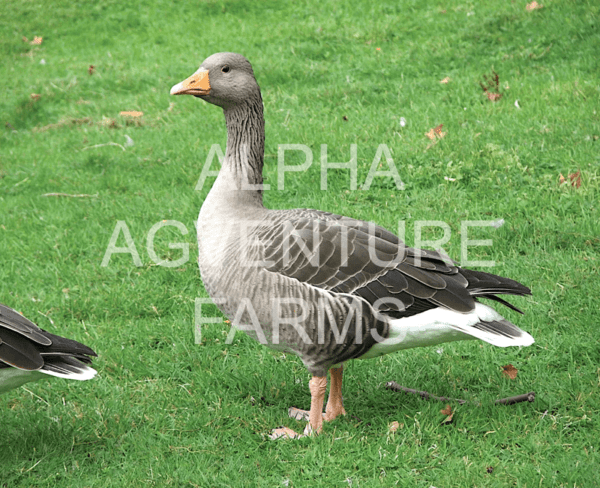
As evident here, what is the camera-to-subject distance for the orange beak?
13.6ft

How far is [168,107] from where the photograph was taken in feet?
29.3

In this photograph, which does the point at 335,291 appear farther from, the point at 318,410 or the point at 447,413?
the point at 447,413

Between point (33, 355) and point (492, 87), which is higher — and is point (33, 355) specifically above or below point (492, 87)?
below

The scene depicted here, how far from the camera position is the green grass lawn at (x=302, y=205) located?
3.68m

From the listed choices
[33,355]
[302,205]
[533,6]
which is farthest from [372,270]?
[533,6]

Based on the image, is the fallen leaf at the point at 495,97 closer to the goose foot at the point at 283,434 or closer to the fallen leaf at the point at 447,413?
the fallen leaf at the point at 447,413

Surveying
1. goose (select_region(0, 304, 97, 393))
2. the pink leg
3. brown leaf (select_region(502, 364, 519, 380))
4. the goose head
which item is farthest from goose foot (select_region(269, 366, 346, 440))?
the goose head

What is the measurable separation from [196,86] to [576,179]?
3663 millimetres

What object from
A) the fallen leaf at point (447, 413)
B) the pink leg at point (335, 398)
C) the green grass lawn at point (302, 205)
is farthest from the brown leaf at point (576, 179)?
the pink leg at point (335, 398)

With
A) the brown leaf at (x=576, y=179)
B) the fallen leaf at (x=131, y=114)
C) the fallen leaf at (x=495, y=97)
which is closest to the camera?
the brown leaf at (x=576, y=179)

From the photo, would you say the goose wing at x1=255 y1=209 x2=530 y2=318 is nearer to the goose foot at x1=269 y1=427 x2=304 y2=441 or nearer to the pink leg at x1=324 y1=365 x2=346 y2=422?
the pink leg at x1=324 y1=365 x2=346 y2=422

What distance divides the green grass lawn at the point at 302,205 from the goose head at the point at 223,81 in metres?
1.77

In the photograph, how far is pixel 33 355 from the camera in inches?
133

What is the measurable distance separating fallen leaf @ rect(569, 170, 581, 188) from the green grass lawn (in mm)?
102
